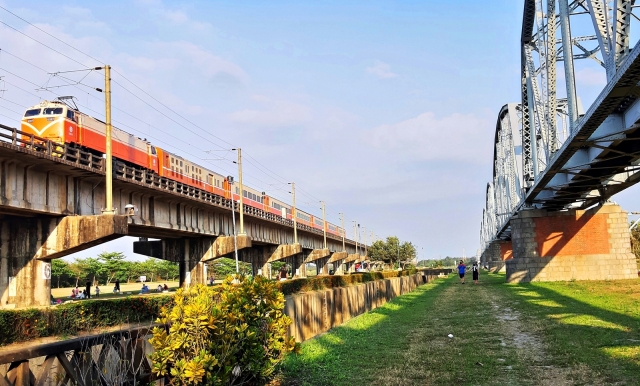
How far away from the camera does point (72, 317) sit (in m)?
14.0

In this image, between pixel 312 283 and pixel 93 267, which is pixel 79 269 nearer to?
pixel 93 267

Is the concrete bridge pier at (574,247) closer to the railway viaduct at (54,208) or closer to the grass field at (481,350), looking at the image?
the grass field at (481,350)

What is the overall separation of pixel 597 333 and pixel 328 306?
679cm

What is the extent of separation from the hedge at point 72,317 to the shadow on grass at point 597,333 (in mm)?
7950

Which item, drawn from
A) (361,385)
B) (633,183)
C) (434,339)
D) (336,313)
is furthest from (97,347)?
(633,183)

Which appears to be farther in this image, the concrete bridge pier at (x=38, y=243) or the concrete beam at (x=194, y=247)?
the concrete beam at (x=194, y=247)

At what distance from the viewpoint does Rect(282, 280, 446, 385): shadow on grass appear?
9273 millimetres

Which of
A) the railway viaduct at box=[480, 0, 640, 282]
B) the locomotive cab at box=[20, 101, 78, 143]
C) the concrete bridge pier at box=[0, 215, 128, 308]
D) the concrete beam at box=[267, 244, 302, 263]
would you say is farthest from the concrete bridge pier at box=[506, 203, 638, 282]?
the locomotive cab at box=[20, 101, 78, 143]

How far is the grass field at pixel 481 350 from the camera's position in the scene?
8.81 meters

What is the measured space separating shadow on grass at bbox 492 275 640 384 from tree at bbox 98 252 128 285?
260 feet

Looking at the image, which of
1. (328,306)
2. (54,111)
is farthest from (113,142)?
(328,306)

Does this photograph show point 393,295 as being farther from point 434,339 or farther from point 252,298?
point 252,298

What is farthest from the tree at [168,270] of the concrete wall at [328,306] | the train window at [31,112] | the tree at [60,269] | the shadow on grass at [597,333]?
the shadow on grass at [597,333]

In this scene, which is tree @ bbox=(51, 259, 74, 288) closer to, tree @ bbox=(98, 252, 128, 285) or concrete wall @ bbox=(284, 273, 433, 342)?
tree @ bbox=(98, 252, 128, 285)
